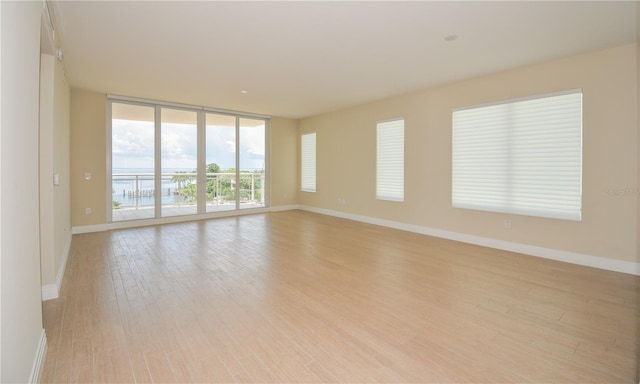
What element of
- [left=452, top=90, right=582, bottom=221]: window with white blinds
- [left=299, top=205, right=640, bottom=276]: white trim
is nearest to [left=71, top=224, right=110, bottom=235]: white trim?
[left=299, top=205, right=640, bottom=276]: white trim

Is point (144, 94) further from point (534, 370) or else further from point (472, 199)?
point (534, 370)

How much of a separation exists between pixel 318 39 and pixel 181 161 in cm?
472

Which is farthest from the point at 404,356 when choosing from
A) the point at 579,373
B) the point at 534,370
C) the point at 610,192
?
the point at 610,192

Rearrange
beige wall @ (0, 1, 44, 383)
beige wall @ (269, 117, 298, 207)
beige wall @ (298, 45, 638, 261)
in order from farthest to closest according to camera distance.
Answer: beige wall @ (269, 117, 298, 207) → beige wall @ (298, 45, 638, 261) → beige wall @ (0, 1, 44, 383)

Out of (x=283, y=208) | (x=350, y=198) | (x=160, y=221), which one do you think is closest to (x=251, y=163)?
(x=283, y=208)

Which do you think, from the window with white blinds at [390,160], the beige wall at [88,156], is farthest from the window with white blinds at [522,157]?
the beige wall at [88,156]

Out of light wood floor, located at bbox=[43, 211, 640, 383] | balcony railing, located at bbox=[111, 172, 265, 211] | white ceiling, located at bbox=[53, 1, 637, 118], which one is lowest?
light wood floor, located at bbox=[43, 211, 640, 383]

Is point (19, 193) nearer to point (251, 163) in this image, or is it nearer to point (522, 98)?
point (522, 98)

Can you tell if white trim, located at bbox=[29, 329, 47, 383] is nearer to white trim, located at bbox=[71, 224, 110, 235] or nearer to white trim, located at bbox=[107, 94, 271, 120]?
white trim, located at bbox=[71, 224, 110, 235]

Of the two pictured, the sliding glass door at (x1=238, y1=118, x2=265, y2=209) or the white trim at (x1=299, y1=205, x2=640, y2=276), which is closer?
the white trim at (x1=299, y1=205, x2=640, y2=276)

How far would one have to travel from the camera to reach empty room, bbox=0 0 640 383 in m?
1.79

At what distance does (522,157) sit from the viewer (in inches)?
165

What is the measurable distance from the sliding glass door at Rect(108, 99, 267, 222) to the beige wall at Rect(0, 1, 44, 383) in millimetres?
4607

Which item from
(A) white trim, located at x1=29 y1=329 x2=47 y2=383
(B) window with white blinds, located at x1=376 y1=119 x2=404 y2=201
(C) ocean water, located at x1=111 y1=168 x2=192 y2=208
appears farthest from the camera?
(C) ocean water, located at x1=111 y1=168 x2=192 y2=208
